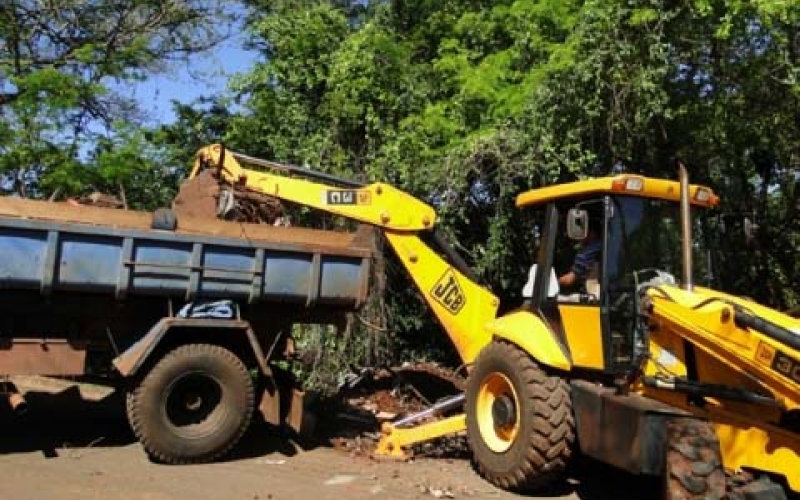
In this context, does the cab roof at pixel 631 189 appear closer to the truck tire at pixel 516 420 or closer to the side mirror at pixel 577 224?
the side mirror at pixel 577 224

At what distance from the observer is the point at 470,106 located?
1284cm

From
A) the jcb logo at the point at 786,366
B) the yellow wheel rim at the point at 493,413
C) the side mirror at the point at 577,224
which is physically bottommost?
the yellow wheel rim at the point at 493,413

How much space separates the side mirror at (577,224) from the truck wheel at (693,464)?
162 centimetres

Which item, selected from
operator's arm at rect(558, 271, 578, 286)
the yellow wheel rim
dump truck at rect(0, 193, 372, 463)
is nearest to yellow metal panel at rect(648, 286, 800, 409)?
operator's arm at rect(558, 271, 578, 286)

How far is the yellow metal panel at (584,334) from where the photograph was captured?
7.06 meters

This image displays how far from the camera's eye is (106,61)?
51.2ft

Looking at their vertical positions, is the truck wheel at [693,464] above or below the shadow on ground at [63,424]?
above

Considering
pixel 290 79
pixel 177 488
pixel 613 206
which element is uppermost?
pixel 290 79

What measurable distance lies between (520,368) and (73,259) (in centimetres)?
377

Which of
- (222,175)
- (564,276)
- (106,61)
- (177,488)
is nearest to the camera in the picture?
(177,488)

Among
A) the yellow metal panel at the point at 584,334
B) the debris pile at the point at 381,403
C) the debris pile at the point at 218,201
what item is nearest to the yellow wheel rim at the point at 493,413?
the yellow metal panel at the point at 584,334

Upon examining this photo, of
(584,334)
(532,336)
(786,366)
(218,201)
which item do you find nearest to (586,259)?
(584,334)

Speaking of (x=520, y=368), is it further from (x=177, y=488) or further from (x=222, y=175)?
(x=222, y=175)

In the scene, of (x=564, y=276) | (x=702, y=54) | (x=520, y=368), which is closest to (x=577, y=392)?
(x=520, y=368)
